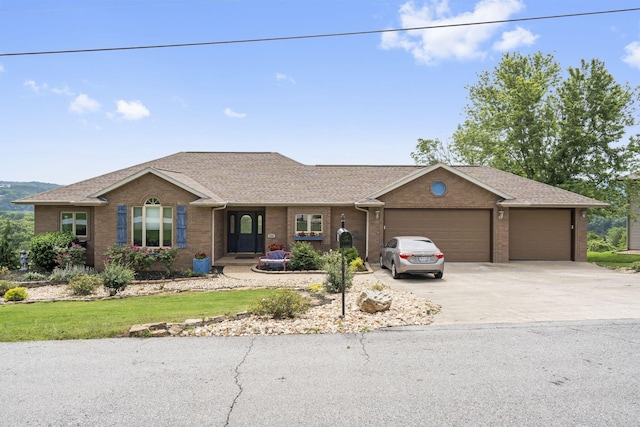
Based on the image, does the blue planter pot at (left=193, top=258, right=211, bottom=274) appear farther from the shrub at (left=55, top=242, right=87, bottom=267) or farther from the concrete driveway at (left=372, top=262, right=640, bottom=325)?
the concrete driveway at (left=372, top=262, right=640, bottom=325)

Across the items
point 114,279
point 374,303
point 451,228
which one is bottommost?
point 114,279

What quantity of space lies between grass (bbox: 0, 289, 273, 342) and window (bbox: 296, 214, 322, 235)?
23.1 ft

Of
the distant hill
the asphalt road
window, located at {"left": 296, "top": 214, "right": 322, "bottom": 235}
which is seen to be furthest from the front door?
the distant hill

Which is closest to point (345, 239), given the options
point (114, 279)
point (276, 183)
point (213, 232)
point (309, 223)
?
point (114, 279)

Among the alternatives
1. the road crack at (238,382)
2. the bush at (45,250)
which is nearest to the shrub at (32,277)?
the bush at (45,250)

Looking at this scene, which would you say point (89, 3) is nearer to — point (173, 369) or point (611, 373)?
point (173, 369)

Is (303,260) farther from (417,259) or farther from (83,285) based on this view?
(83,285)

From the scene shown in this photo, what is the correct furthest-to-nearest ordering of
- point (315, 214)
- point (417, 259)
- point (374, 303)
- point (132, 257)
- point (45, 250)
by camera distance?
point (315, 214), point (45, 250), point (132, 257), point (417, 259), point (374, 303)

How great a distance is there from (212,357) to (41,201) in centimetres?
1555

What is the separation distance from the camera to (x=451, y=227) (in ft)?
61.5

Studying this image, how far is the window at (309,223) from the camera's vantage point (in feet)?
62.1

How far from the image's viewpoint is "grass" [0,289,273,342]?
702cm

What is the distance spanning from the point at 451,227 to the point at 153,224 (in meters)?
13.4

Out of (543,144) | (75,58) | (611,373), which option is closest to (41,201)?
(75,58)
